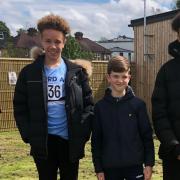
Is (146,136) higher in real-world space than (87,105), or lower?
lower

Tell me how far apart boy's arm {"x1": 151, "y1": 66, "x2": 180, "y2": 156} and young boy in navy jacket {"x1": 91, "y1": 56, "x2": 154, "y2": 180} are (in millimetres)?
176

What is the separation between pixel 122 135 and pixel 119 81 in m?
0.39

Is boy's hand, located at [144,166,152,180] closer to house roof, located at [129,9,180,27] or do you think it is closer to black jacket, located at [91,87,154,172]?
black jacket, located at [91,87,154,172]

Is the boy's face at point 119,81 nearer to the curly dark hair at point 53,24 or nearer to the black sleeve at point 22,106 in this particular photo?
the curly dark hair at point 53,24

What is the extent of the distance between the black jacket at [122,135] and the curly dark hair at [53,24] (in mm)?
625

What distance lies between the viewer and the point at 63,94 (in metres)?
3.47

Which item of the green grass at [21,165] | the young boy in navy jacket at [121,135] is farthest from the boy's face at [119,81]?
the green grass at [21,165]

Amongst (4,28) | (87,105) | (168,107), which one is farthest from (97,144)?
(4,28)

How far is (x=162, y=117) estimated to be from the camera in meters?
3.12

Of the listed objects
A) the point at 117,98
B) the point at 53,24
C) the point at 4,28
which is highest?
the point at 4,28

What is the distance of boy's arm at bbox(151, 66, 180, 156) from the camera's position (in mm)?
3076

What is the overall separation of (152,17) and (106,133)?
11.2m

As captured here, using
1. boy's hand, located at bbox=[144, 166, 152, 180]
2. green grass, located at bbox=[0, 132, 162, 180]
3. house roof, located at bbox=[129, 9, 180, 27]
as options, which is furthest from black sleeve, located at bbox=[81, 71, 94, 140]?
house roof, located at bbox=[129, 9, 180, 27]

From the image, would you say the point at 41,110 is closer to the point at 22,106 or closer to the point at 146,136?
the point at 22,106
